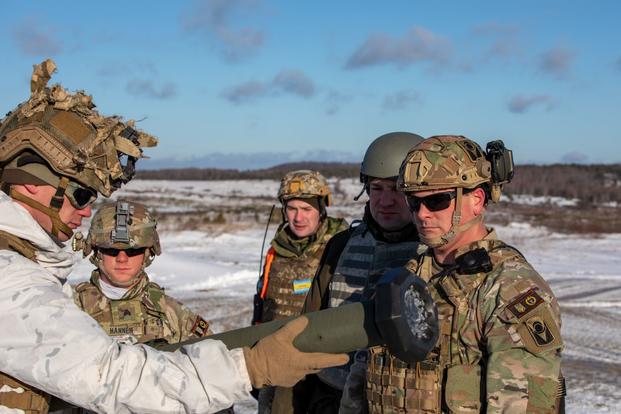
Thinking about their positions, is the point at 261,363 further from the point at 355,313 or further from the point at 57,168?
the point at 57,168

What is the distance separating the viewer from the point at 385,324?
2.02 m

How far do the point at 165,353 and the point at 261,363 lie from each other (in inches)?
13.1

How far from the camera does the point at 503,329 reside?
8.80 ft

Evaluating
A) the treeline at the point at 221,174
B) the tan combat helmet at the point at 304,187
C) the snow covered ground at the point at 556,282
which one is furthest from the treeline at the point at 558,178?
the tan combat helmet at the point at 304,187

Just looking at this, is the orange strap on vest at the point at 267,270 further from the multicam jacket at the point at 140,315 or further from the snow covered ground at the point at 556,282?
the snow covered ground at the point at 556,282

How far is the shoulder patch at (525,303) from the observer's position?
2652 mm

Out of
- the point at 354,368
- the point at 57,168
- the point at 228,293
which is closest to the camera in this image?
the point at 57,168

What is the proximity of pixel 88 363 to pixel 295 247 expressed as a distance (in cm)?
352

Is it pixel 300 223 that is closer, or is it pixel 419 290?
pixel 419 290

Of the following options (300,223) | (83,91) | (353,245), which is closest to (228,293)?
(300,223)

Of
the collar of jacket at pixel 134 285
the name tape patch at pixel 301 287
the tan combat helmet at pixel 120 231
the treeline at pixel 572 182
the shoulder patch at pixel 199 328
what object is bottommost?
the shoulder patch at pixel 199 328

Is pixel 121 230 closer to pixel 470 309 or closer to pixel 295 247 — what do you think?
pixel 295 247

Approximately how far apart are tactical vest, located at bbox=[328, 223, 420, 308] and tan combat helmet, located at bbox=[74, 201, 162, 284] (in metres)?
1.25

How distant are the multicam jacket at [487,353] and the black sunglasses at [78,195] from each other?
1.53 meters
